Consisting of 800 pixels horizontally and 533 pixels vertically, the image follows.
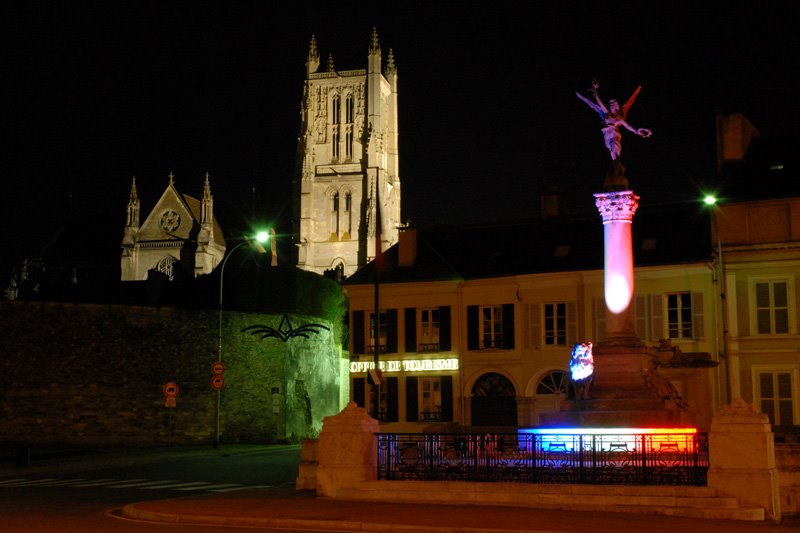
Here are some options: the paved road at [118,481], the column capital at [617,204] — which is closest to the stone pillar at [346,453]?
the paved road at [118,481]

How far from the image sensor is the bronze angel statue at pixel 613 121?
78.6 feet

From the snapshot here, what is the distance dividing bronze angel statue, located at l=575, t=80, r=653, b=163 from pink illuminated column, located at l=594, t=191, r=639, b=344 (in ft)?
3.94

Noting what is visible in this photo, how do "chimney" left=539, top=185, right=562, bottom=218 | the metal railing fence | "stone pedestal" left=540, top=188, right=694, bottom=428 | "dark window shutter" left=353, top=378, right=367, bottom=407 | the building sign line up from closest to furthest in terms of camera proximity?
the metal railing fence → "stone pedestal" left=540, top=188, right=694, bottom=428 → the building sign → "dark window shutter" left=353, top=378, right=367, bottom=407 → "chimney" left=539, top=185, right=562, bottom=218

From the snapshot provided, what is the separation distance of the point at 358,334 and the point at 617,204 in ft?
72.9

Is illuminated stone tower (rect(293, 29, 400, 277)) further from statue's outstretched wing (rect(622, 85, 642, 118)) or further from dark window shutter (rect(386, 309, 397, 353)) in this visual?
statue's outstretched wing (rect(622, 85, 642, 118))

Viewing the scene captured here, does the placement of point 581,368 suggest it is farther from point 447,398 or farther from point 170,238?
point 170,238

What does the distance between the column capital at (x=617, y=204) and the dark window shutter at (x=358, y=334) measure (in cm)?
2161

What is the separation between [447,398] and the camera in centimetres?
4188

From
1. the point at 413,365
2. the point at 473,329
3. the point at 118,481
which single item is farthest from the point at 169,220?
the point at 118,481

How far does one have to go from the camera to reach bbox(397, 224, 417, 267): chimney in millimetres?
44094

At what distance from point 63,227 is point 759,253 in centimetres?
7544

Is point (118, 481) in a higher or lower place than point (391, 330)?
lower

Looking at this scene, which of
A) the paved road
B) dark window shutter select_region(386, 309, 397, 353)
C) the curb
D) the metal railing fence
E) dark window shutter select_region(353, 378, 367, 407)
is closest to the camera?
the curb

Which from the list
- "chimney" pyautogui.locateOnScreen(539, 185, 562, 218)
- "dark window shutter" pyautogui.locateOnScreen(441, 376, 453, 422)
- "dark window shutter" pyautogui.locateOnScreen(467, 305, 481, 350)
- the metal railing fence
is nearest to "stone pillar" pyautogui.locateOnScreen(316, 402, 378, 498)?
the metal railing fence
